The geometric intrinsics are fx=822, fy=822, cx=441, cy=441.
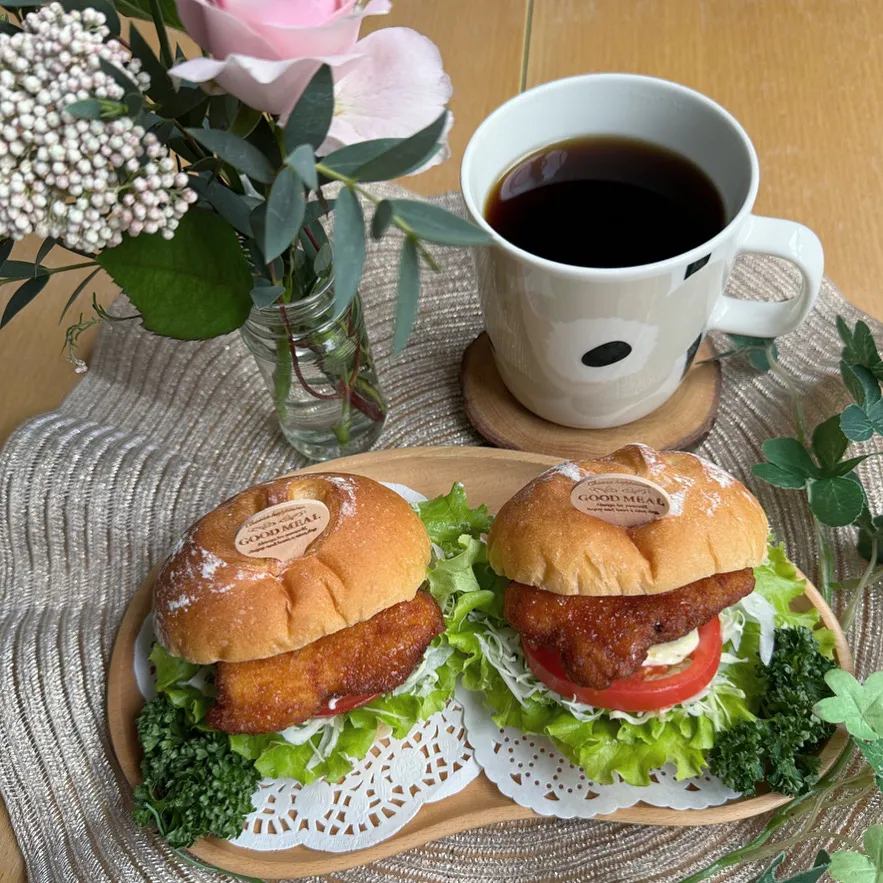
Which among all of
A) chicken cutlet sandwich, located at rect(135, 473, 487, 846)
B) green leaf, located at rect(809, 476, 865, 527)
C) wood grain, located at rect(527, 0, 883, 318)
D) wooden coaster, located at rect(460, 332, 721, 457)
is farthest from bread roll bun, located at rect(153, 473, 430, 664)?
wood grain, located at rect(527, 0, 883, 318)

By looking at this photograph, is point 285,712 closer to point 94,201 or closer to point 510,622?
point 510,622

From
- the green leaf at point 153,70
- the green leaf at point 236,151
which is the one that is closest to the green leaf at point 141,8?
the green leaf at point 153,70

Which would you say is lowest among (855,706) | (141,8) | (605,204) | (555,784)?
(555,784)

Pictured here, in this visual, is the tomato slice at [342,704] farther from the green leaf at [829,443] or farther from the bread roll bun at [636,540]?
the green leaf at [829,443]

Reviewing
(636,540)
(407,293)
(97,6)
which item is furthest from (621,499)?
(97,6)

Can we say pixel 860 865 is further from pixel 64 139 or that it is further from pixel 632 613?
pixel 64 139

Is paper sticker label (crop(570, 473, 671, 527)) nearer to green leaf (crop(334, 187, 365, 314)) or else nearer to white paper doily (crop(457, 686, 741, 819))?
white paper doily (crop(457, 686, 741, 819))
